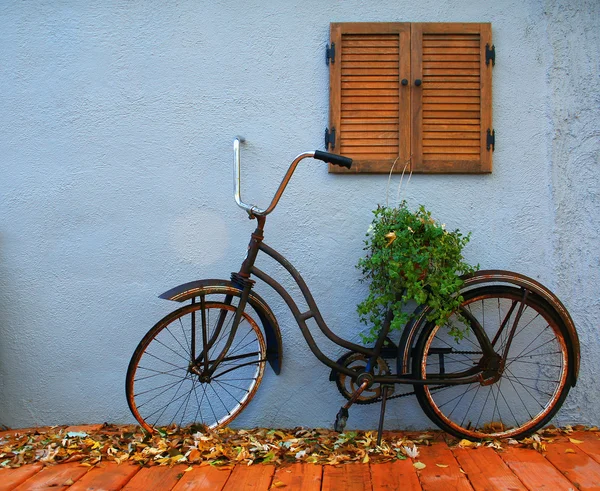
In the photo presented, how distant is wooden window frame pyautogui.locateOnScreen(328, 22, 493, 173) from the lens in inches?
135

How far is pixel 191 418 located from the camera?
351cm

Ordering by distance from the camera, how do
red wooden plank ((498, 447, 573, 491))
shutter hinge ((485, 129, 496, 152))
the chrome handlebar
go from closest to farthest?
red wooden plank ((498, 447, 573, 491))
the chrome handlebar
shutter hinge ((485, 129, 496, 152))

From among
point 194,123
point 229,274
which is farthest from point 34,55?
point 229,274

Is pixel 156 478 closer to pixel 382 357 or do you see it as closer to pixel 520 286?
pixel 382 357

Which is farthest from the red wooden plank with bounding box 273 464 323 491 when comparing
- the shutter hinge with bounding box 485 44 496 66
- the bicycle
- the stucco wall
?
the shutter hinge with bounding box 485 44 496 66

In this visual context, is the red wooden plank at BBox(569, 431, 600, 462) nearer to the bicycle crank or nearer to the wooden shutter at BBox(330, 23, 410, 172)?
the bicycle crank

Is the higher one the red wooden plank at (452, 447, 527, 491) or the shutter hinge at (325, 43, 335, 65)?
the shutter hinge at (325, 43, 335, 65)

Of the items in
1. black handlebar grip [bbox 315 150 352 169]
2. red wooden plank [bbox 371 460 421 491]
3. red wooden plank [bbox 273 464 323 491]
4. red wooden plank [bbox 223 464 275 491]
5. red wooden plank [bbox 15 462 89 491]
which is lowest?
red wooden plank [bbox 15 462 89 491]

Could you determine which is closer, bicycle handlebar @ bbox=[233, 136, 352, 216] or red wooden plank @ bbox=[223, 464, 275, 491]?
red wooden plank @ bbox=[223, 464, 275, 491]

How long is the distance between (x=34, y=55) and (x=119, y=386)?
6.66 feet

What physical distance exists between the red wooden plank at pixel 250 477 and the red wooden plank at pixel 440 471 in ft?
2.34

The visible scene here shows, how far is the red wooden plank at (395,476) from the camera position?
8.77ft

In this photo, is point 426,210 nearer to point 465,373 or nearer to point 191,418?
point 465,373

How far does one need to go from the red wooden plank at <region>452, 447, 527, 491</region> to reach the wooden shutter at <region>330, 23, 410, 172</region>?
5.21ft
